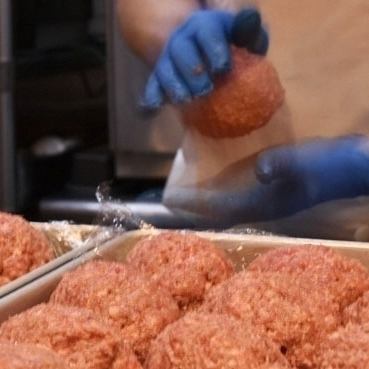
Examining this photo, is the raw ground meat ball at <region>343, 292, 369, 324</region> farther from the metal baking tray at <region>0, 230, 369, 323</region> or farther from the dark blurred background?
the dark blurred background

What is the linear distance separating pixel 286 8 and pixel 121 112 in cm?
39

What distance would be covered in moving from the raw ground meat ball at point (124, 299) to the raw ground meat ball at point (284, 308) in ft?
0.16

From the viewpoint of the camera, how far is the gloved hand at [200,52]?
55.5 inches

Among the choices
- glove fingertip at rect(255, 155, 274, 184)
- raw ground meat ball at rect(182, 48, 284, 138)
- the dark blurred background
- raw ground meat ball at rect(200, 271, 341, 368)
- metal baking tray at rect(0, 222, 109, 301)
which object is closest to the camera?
raw ground meat ball at rect(200, 271, 341, 368)

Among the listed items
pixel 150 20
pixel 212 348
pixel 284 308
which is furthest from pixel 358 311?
pixel 150 20

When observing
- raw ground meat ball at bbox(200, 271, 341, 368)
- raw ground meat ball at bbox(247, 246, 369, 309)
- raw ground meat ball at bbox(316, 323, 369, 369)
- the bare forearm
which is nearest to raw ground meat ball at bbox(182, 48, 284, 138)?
the bare forearm

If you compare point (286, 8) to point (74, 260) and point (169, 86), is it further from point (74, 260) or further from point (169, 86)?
point (74, 260)

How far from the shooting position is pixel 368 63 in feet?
5.04

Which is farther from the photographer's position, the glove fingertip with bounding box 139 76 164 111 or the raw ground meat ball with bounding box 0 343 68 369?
the glove fingertip with bounding box 139 76 164 111

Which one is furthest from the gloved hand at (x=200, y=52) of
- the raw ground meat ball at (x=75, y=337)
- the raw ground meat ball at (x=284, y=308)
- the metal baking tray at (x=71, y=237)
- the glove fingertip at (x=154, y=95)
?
the raw ground meat ball at (x=75, y=337)

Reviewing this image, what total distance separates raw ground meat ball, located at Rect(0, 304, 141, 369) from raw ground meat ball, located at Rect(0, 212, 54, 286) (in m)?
0.21

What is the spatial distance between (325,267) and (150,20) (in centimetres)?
82

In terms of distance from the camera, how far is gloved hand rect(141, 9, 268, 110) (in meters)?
1.41

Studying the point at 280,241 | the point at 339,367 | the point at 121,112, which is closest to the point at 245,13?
the point at 121,112
